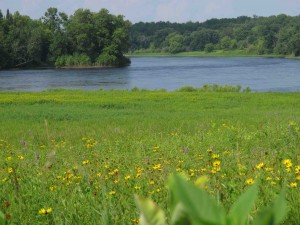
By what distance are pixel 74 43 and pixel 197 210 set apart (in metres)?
94.3

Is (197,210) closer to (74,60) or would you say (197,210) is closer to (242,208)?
(242,208)

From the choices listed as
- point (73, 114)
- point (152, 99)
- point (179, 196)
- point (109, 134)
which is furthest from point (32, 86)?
point (179, 196)

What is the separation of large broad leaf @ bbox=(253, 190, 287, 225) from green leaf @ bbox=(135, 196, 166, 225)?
0.09 m

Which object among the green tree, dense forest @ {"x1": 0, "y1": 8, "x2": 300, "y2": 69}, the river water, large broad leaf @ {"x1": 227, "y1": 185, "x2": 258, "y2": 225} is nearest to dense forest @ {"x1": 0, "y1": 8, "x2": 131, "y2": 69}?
dense forest @ {"x1": 0, "y1": 8, "x2": 300, "y2": 69}

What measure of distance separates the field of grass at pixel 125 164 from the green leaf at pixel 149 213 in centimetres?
13

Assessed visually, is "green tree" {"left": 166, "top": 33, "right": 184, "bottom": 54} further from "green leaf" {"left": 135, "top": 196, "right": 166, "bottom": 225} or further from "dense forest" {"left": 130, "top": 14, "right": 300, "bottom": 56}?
"green leaf" {"left": 135, "top": 196, "right": 166, "bottom": 225}

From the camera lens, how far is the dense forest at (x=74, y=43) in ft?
285

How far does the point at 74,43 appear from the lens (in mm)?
92250

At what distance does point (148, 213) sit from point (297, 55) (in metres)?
113

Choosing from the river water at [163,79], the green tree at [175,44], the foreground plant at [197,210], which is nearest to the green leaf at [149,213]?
the foreground plant at [197,210]

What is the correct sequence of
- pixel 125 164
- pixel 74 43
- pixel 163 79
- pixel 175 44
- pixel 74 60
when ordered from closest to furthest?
pixel 125 164 → pixel 163 79 → pixel 74 60 → pixel 74 43 → pixel 175 44

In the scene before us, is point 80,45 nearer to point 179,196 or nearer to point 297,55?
point 297,55

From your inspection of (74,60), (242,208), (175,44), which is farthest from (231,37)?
(242,208)

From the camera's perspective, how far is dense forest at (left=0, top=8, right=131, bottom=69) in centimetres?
8694
